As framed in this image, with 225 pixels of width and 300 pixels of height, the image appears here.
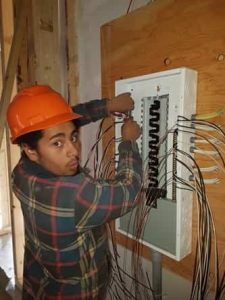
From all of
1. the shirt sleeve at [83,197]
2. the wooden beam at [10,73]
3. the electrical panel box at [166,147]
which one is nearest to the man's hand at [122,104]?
the electrical panel box at [166,147]

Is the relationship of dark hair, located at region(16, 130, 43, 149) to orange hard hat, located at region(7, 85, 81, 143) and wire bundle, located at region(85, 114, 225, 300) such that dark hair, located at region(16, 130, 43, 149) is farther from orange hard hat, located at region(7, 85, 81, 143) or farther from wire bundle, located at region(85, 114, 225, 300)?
wire bundle, located at region(85, 114, 225, 300)

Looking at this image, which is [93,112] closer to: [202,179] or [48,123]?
[48,123]

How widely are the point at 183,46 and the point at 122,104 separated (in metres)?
0.29

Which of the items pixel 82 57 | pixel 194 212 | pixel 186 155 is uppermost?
pixel 82 57

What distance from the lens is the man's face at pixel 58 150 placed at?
31.2 inches

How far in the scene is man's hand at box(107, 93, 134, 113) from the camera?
3.16 feet

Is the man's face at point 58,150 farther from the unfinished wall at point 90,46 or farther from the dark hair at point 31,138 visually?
the unfinished wall at point 90,46

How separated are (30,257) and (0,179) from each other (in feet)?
7.44

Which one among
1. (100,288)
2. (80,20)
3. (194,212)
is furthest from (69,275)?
(80,20)

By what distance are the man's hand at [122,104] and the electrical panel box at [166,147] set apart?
2cm

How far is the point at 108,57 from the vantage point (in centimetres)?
118

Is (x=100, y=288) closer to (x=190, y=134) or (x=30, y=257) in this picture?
(x=30, y=257)

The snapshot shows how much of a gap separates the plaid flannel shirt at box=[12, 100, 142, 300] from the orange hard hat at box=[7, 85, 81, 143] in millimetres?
129

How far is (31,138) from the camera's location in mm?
803
